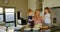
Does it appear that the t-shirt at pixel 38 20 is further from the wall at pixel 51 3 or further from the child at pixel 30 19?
the wall at pixel 51 3

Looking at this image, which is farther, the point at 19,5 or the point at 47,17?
the point at 19,5

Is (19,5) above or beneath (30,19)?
above

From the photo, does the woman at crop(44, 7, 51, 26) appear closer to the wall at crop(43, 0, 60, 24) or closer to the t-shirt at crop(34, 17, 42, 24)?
the t-shirt at crop(34, 17, 42, 24)

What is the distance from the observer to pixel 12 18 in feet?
5.59

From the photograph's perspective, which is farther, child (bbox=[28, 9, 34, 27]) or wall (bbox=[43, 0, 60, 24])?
wall (bbox=[43, 0, 60, 24])

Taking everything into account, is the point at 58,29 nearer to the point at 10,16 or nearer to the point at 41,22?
the point at 41,22

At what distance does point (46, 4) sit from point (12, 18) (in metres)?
0.56

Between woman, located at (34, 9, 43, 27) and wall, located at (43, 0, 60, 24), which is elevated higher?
wall, located at (43, 0, 60, 24)

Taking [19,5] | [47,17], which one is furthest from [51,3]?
[19,5]

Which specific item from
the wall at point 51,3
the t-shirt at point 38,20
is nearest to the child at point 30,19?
the t-shirt at point 38,20

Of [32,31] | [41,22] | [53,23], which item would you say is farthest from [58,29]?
[32,31]

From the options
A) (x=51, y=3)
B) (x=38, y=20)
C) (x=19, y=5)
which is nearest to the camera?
(x=38, y=20)

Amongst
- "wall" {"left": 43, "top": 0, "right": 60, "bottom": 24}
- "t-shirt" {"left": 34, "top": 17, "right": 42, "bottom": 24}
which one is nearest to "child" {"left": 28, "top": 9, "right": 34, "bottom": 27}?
"t-shirt" {"left": 34, "top": 17, "right": 42, "bottom": 24}

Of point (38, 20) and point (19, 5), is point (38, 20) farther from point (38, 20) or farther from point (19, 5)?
point (19, 5)
